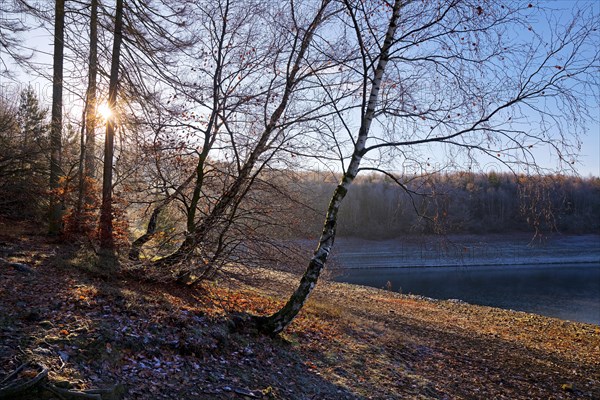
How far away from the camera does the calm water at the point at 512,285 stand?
81.2ft

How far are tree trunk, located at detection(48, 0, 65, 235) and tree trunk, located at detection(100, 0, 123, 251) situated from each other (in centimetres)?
153

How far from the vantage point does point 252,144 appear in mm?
9398

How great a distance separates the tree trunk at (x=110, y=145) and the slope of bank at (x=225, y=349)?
89cm

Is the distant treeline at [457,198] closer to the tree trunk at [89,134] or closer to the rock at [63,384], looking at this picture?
the rock at [63,384]

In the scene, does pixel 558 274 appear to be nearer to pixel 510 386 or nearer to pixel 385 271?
pixel 385 271

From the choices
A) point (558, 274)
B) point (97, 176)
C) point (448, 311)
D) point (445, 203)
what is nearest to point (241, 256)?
point (445, 203)

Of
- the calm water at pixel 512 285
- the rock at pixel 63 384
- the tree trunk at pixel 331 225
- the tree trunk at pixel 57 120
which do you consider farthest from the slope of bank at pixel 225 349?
the calm water at pixel 512 285

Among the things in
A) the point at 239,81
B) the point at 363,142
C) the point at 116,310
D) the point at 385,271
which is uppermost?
the point at 239,81

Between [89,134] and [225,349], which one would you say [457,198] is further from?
[89,134]

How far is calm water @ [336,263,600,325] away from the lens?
24750mm

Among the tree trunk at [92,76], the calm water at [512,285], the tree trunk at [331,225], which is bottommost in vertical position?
the calm water at [512,285]

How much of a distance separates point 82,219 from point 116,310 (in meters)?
6.21

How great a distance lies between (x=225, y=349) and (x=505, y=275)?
3679cm

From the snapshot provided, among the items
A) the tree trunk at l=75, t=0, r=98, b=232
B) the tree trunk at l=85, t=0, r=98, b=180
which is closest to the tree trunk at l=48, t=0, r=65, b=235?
the tree trunk at l=75, t=0, r=98, b=232
